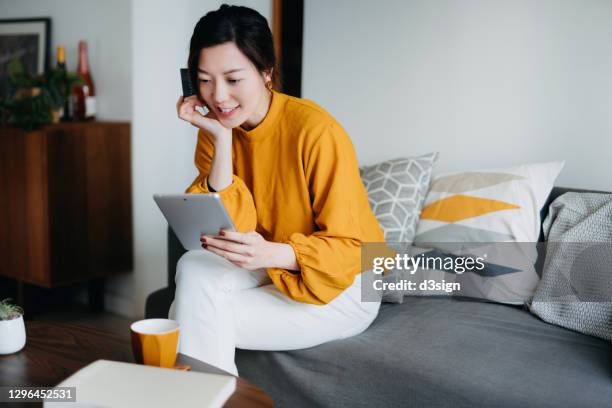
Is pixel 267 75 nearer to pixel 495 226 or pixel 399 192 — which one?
pixel 399 192

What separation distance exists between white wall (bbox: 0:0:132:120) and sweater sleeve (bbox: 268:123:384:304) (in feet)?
5.10

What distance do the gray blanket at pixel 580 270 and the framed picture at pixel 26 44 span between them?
2571 millimetres

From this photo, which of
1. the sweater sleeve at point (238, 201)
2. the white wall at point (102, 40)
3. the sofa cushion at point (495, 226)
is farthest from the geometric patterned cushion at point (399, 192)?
the white wall at point (102, 40)

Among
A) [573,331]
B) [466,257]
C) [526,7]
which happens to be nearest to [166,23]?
[526,7]

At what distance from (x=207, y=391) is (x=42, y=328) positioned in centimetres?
59

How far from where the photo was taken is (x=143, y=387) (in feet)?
3.22

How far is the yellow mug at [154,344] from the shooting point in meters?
1.09

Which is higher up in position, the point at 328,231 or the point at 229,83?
the point at 229,83

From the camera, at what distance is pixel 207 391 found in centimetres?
97

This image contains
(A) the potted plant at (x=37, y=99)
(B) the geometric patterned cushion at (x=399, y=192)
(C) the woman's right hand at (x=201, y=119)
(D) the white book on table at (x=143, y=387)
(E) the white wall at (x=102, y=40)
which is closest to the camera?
(D) the white book on table at (x=143, y=387)

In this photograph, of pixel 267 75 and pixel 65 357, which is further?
pixel 267 75

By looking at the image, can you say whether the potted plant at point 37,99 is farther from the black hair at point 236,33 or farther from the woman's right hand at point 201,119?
the black hair at point 236,33

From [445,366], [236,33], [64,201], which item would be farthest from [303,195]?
[64,201]

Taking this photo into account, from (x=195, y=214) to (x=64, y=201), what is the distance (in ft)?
5.29
